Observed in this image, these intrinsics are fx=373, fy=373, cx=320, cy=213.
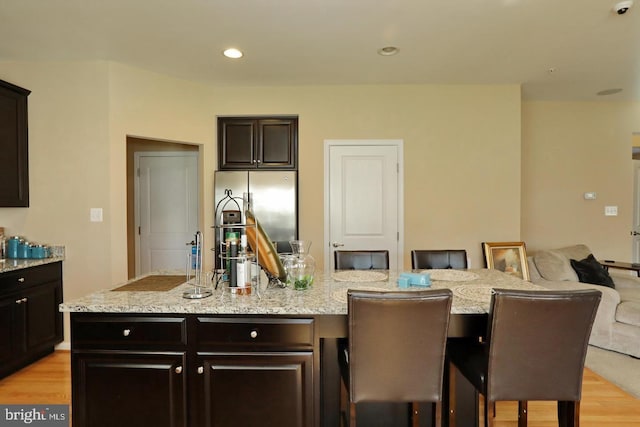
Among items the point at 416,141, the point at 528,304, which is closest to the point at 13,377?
the point at 528,304

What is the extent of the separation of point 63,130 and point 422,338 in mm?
3599

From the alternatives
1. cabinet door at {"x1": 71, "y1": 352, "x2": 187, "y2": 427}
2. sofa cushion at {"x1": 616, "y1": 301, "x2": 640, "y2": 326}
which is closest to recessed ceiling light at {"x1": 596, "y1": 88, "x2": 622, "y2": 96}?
sofa cushion at {"x1": 616, "y1": 301, "x2": 640, "y2": 326}

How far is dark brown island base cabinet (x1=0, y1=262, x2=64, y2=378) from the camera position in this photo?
2.84 metres

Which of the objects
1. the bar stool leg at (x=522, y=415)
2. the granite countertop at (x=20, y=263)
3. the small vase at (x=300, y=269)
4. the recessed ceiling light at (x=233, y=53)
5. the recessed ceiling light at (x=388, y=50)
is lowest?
the bar stool leg at (x=522, y=415)

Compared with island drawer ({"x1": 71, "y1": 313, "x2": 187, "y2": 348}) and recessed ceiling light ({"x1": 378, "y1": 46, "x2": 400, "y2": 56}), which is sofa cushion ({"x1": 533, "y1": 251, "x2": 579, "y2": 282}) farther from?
island drawer ({"x1": 71, "y1": 313, "x2": 187, "y2": 348})

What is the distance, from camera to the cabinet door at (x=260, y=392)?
1.68m

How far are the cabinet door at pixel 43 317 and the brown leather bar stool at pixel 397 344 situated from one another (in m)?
2.89

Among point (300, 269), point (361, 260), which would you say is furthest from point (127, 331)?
point (361, 260)

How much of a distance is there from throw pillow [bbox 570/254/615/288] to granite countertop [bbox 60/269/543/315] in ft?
6.94

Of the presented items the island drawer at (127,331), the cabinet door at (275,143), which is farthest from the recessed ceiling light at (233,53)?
the island drawer at (127,331)

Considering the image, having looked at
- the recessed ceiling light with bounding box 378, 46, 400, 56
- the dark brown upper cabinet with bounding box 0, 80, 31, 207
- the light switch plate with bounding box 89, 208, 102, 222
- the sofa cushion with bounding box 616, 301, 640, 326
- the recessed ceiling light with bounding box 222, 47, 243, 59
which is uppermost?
the recessed ceiling light with bounding box 222, 47, 243, 59

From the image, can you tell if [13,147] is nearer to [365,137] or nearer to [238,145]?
[238,145]

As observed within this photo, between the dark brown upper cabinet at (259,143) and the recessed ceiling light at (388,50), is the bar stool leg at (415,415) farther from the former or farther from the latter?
the dark brown upper cabinet at (259,143)

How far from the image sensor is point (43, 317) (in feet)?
10.5
